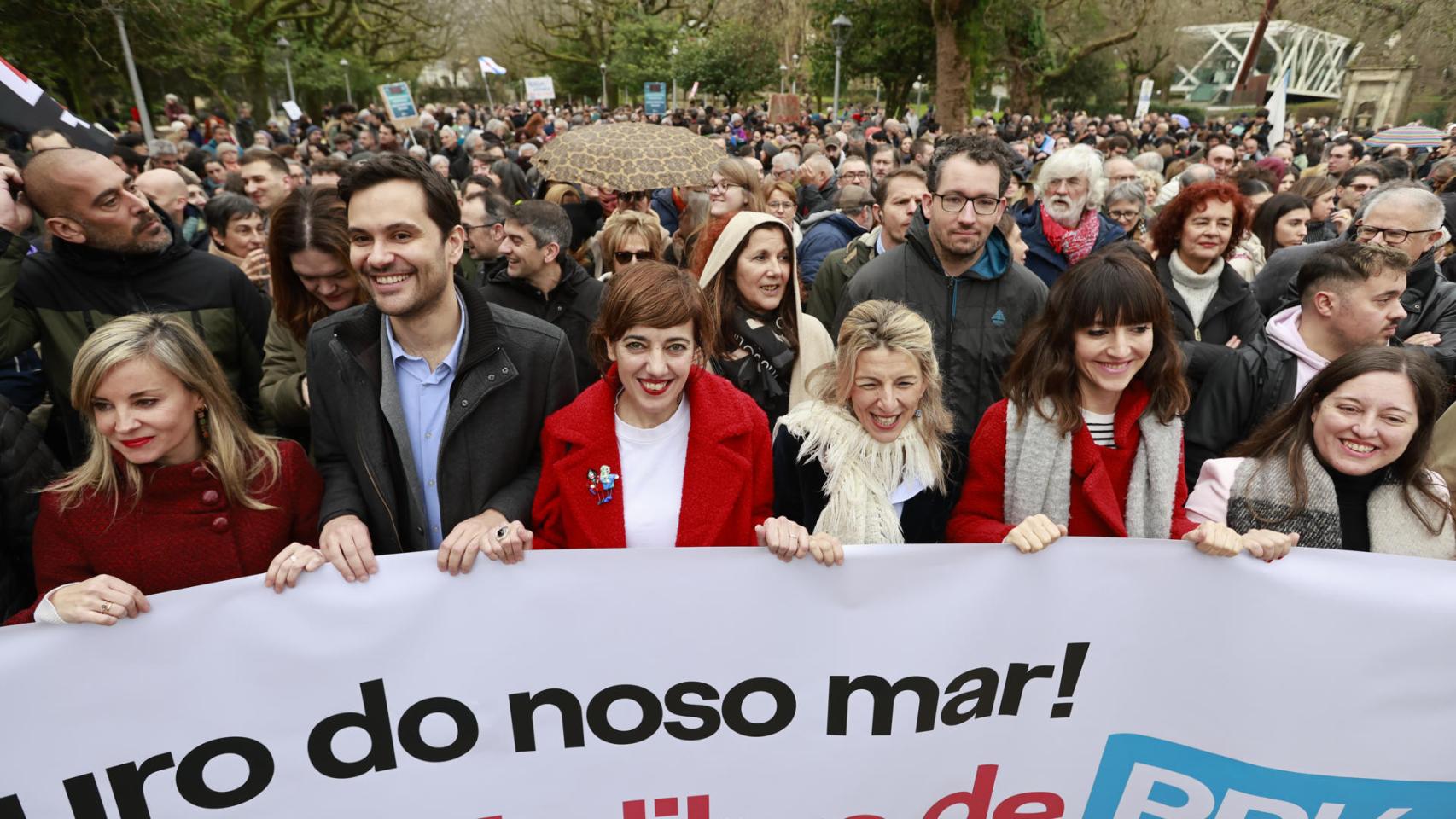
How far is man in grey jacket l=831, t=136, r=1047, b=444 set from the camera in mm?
3131

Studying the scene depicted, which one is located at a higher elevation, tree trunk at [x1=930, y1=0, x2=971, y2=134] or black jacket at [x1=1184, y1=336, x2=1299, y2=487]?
tree trunk at [x1=930, y1=0, x2=971, y2=134]

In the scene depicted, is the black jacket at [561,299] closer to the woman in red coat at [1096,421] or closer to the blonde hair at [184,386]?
the blonde hair at [184,386]

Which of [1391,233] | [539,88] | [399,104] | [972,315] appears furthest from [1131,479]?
[539,88]

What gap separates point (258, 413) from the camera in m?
3.30

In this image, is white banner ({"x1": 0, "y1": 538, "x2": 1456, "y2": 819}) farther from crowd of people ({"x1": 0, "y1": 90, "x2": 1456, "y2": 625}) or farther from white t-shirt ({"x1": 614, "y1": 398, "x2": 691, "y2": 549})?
white t-shirt ({"x1": 614, "y1": 398, "x2": 691, "y2": 549})

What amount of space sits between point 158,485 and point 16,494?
47 centimetres

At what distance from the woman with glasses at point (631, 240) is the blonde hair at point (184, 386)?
235 centimetres

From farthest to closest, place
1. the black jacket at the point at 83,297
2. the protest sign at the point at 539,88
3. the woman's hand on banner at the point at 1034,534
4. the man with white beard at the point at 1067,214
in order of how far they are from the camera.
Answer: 1. the protest sign at the point at 539,88
2. the man with white beard at the point at 1067,214
3. the black jacket at the point at 83,297
4. the woman's hand on banner at the point at 1034,534

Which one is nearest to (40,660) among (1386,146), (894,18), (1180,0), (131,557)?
(131,557)

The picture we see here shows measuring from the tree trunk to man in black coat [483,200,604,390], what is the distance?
18604 millimetres

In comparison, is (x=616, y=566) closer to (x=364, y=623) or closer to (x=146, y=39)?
(x=364, y=623)

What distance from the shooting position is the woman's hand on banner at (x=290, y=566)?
1.88 metres

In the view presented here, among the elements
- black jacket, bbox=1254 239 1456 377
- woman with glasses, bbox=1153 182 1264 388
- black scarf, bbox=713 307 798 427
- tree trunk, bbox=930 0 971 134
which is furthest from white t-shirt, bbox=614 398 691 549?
tree trunk, bbox=930 0 971 134

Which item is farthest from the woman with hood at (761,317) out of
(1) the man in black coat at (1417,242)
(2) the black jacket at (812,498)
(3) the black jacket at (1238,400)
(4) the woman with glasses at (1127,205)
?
(4) the woman with glasses at (1127,205)
